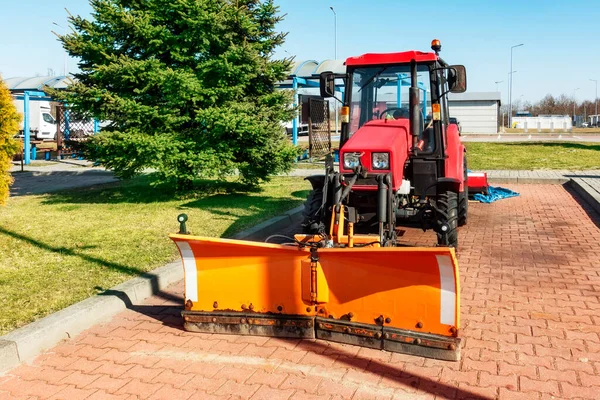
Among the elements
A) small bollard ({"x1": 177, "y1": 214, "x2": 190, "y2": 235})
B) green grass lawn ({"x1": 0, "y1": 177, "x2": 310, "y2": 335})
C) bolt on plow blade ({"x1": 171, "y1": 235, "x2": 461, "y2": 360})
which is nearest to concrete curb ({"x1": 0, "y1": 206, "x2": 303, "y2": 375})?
green grass lawn ({"x1": 0, "y1": 177, "x2": 310, "y2": 335})

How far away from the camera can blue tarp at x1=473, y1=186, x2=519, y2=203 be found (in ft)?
40.4

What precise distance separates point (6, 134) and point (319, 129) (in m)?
14.2

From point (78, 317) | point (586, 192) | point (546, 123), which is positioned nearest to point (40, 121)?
point (586, 192)

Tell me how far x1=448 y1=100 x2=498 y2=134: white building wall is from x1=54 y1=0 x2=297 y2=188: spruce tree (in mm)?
37301

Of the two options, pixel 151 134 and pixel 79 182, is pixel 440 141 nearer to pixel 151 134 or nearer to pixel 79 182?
pixel 151 134

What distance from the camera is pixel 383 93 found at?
788 centimetres

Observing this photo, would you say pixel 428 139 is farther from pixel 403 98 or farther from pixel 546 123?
pixel 546 123

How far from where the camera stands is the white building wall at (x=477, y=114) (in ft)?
152

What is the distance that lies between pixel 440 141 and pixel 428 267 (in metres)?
3.58

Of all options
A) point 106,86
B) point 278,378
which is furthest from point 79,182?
point 278,378

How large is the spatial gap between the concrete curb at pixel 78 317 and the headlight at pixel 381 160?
2.49 m

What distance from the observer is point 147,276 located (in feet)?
20.1

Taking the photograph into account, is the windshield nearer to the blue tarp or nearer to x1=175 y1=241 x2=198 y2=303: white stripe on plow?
x1=175 y1=241 x2=198 y2=303: white stripe on plow

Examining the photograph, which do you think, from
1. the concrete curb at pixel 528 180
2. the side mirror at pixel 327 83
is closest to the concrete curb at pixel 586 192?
the concrete curb at pixel 528 180
